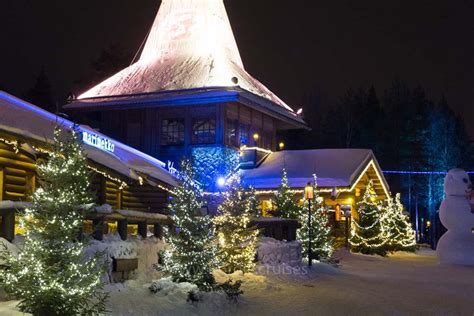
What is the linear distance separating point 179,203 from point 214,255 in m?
1.41

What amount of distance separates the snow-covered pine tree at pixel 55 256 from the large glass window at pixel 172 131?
22.4 meters

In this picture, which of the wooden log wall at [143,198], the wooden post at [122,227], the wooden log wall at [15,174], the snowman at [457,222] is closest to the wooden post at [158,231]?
the wooden post at [122,227]

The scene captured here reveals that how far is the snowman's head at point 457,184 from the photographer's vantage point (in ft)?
89.1

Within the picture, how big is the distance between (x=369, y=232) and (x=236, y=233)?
14.7 metres

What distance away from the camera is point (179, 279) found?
13.0m

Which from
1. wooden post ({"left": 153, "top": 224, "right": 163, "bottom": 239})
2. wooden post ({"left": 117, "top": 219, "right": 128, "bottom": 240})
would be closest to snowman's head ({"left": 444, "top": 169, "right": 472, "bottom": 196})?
wooden post ({"left": 153, "top": 224, "right": 163, "bottom": 239})

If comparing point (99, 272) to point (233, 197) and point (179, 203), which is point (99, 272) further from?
point (233, 197)

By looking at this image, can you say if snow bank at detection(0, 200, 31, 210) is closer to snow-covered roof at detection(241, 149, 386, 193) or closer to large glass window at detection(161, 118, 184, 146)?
snow-covered roof at detection(241, 149, 386, 193)

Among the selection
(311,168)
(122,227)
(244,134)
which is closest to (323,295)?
(122,227)

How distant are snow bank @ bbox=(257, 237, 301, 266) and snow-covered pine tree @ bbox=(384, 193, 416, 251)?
13662 millimetres

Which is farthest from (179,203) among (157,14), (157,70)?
(157,14)

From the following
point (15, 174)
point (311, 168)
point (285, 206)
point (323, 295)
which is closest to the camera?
point (323, 295)

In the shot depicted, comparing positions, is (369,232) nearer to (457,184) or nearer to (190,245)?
(457,184)

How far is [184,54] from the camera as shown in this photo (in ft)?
115
